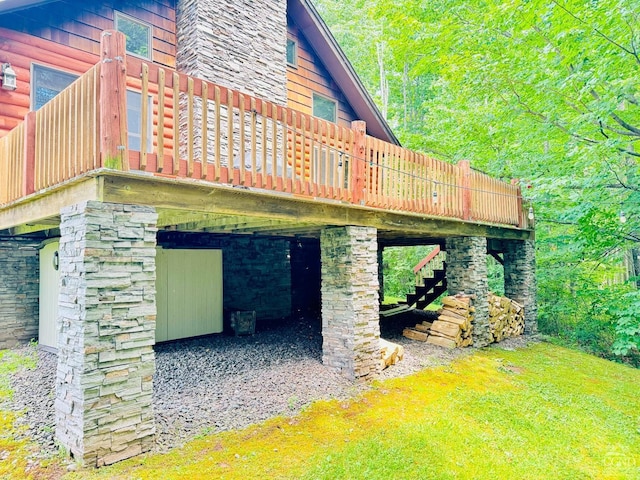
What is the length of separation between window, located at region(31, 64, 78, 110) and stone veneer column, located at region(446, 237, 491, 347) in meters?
8.77

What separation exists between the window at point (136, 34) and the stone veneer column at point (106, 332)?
502 centimetres

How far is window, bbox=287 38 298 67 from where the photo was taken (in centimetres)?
967

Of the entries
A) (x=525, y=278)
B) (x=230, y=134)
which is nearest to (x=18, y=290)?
(x=230, y=134)

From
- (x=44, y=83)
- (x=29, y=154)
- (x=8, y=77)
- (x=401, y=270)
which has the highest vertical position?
(x=44, y=83)

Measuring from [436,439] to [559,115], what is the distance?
816 cm

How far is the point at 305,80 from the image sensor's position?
32.6 feet

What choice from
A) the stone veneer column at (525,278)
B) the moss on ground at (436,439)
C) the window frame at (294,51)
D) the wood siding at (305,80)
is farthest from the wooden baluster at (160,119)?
the stone veneer column at (525,278)

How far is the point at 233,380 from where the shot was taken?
5664 mm

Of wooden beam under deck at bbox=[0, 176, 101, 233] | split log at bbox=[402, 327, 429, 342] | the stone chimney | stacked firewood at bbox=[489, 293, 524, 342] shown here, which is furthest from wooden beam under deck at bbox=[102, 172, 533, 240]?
stacked firewood at bbox=[489, 293, 524, 342]

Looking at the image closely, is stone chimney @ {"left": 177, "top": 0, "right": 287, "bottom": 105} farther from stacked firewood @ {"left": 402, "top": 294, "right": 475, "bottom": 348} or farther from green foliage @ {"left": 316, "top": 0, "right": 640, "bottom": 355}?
stacked firewood @ {"left": 402, "top": 294, "right": 475, "bottom": 348}

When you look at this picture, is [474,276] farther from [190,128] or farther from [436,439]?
[190,128]

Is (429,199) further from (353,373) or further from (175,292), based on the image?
(175,292)

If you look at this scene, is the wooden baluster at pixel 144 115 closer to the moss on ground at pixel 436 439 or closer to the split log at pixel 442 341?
the moss on ground at pixel 436 439

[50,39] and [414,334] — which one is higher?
[50,39]
